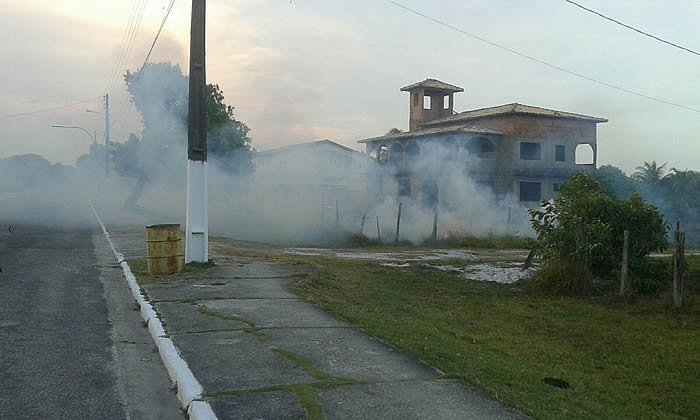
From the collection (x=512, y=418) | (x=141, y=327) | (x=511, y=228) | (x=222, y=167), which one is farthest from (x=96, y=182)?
(x=512, y=418)

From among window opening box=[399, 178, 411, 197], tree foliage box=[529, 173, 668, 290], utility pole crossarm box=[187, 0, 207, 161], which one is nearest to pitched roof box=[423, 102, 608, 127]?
window opening box=[399, 178, 411, 197]

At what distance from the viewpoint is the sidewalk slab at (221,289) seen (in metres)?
8.56

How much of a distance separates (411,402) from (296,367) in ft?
3.83

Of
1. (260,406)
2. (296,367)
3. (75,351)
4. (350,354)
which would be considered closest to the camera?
(260,406)

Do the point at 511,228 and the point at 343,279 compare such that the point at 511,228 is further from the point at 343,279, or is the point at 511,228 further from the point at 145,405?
the point at 145,405

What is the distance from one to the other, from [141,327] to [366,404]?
3.64 m

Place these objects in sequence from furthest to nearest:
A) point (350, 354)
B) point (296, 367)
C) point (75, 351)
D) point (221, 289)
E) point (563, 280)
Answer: point (563, 280), point (221, 289), point (75, 351), point (350, 354), point (296, 367)

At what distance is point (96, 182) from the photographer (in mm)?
58094

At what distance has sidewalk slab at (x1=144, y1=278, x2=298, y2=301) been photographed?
8.56m

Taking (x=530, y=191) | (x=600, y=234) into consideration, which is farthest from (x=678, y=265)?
(x=530, y=191)

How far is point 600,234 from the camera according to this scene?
40.9ft

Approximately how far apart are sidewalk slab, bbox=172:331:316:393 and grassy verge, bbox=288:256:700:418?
134 centimetres

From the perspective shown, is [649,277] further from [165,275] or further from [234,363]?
[234,363]

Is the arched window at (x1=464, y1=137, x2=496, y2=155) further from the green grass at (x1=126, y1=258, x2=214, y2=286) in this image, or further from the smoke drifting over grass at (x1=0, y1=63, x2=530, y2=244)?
the green grass at (x1=126, y1=258, x2=214, y2=286)
